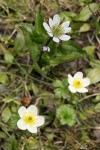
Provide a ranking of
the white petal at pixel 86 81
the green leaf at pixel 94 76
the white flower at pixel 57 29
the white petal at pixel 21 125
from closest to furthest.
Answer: the white petal at pixel 21 125, the white flower at pixel 57 29, the white petal at pixel 86 81, the green leaf at pixel 94 76

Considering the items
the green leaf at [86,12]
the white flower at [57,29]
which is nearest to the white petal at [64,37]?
the white flower at [57,29]

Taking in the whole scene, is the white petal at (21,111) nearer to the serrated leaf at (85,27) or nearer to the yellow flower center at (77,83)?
the yellow flower center at (77,83)

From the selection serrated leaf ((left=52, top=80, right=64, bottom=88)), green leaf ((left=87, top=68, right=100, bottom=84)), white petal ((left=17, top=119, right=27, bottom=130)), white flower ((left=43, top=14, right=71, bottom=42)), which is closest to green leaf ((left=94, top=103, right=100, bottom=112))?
green leaf ((left=87, top=68, right=100, bottom=84))

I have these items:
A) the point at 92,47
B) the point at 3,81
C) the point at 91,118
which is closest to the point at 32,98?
the point at 3,81

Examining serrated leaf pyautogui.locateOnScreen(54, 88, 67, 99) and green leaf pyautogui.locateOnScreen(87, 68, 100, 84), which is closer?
serrated leaf pyautogui.locateOnScreen(54, 88, 67, 99)

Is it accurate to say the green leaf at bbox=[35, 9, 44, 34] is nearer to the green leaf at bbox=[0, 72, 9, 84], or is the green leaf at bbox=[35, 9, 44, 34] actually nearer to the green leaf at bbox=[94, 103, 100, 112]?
the green leaf at bbox=[0, 72, 9, 84]

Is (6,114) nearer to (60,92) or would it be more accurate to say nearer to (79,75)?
(60,92)

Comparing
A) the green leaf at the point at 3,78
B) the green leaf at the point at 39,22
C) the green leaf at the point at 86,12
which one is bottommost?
the green leaf at the point at 3,78

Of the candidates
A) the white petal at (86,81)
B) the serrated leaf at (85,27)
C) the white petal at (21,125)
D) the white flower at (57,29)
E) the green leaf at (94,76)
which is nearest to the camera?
the white petal at (21,125)
